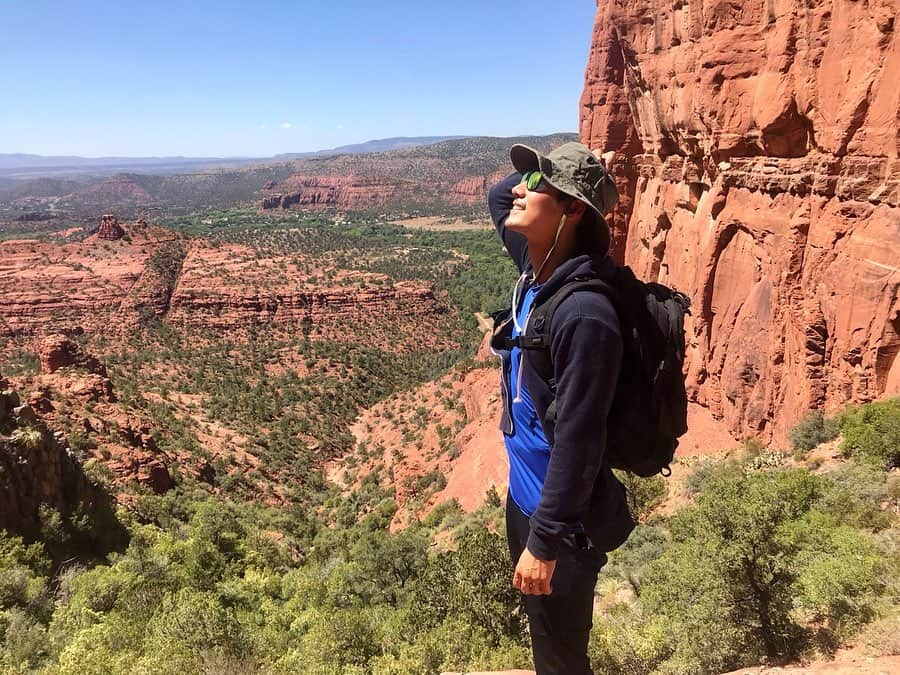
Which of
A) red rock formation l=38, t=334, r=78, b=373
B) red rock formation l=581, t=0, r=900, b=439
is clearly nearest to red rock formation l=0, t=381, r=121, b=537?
red rock formation l=38, t=334, r=78, b=373

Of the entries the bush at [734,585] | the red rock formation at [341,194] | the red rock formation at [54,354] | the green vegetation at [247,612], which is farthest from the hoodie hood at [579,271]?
the red rock formation at [341,194]

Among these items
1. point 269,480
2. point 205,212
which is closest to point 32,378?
point 269,480

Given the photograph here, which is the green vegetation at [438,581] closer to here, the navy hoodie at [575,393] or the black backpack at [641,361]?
the black backpack at [641,361]

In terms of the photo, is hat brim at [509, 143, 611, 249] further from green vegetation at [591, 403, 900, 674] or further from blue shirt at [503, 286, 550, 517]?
green vegetation at [591, 403, 900, 674]

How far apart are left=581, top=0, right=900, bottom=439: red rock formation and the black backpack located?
1222 centimetres

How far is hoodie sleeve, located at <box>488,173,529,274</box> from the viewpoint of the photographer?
305 centimetres

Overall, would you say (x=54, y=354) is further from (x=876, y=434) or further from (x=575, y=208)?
(x=876, y=434)

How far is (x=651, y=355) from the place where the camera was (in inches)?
84.0

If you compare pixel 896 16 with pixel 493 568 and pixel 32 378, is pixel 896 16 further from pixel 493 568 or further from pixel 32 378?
pixel 32 378

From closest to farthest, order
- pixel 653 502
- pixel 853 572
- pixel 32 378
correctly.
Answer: pixel 853 572
pixel 653 502
pixel 32 378

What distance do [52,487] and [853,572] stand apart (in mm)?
16881

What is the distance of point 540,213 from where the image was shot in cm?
236

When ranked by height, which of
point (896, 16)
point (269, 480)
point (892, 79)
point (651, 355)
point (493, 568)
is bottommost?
point (269, 480)

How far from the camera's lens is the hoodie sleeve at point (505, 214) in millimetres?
3051
